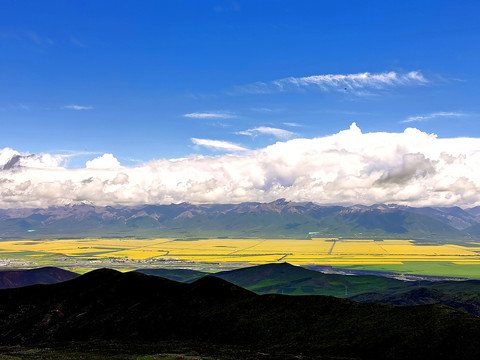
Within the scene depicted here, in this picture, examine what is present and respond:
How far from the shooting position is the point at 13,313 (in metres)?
151

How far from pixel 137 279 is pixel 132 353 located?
228 feet

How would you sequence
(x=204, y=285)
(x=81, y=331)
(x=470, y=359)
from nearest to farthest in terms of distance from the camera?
(x=470, y=359), (x=81, y=331), (x=204, y=285)

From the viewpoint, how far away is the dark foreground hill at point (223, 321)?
8638 centimetres

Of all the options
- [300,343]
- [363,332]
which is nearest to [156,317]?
[300,343]

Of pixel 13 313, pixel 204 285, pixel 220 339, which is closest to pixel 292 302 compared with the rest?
pixel 220 339

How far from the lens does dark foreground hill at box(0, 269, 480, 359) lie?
283 ft

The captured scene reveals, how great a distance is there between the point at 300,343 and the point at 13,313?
109 meters

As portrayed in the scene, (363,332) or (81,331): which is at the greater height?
(363,332)

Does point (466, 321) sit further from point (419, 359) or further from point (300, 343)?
point (300, 343)

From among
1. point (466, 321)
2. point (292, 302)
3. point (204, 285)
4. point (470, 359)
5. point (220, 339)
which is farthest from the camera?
point (204, 285)

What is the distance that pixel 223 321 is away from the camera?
121m

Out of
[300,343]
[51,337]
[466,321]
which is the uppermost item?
[466,321]

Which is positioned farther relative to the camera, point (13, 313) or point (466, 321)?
point (13, 313)

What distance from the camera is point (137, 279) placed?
16012 cm
